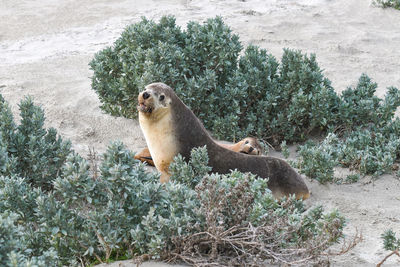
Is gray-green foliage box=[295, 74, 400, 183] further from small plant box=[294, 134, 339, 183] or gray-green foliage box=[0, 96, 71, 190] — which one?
gray-green foliage box=[0, 96, 71, 190]

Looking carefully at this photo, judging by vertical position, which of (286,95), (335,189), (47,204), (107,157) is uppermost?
(107,157)

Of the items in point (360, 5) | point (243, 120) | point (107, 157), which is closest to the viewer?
point (107, 157)

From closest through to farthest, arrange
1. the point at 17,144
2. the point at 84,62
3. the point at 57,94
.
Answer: the point at 17,144, the point at 57,94, the point at 84,62

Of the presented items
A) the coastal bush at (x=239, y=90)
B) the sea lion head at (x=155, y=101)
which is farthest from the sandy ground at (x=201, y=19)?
the sea lion head at (x=155, y=101)

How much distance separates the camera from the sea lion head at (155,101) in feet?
15.8

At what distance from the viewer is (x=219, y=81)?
6.88 m

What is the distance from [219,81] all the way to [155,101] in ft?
7.11

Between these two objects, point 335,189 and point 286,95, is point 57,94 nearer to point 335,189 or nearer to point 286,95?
point 286,95

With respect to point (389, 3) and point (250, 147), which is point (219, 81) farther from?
point (389, 3)

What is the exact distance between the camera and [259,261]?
336cm

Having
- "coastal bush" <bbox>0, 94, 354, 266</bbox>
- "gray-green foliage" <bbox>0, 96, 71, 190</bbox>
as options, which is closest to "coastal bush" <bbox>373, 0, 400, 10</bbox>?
"gray-green foliage" <bbox>0, 96, 71, 190</bbox>

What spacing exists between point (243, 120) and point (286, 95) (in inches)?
23.8

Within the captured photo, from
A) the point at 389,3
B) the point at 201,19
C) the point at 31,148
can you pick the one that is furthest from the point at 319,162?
the point at 389,3

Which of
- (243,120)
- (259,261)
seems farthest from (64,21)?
(259,261)
